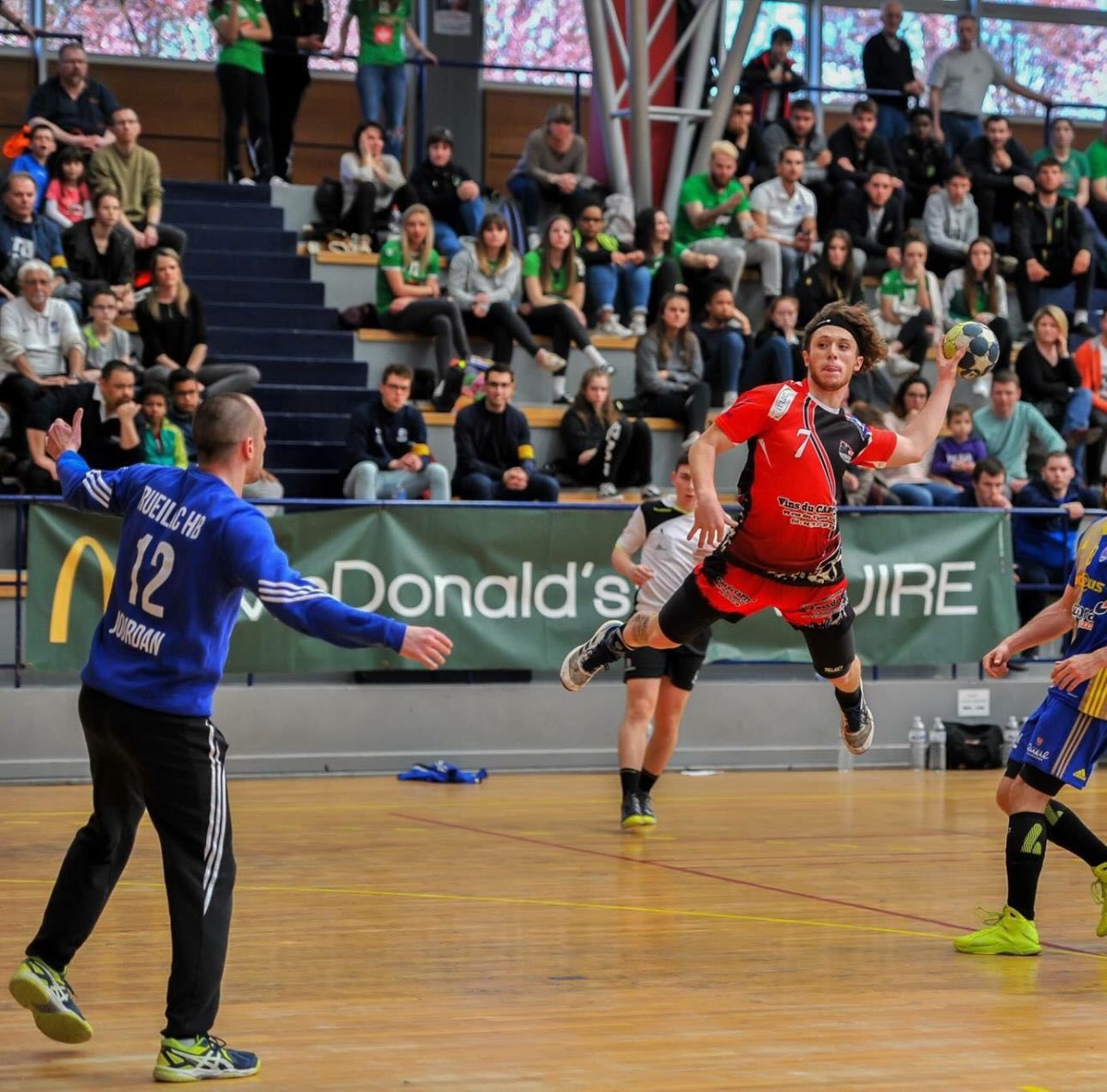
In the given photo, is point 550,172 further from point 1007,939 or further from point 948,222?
point 1007,939

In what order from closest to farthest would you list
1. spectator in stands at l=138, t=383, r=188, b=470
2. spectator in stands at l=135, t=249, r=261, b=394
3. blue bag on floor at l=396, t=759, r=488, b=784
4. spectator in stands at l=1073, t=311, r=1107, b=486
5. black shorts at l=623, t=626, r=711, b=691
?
black shorts at l=623, t=626, r=711, b=691 < blue bag on floor at l=396, t=759, r=488, b=784 < spectator in stands at l=138, t=383, r=188, b=470 < spectator in stands at l=135, t=249, r=261, b=394 < spectator in stands at l=1073, t=311, r=1107, b=486

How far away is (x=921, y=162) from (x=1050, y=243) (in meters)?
1.75

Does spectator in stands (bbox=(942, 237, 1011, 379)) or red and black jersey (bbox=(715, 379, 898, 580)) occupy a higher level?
spectator in stands (bbox=(942, 237, 1011, 379))

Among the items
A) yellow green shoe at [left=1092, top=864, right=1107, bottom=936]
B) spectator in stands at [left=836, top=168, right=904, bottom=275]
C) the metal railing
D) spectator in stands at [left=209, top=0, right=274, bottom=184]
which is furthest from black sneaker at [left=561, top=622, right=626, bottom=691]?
spectator in stands at [left=836, top=168, right=904, bottom=275]

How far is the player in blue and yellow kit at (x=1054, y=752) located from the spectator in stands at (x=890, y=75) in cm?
1491

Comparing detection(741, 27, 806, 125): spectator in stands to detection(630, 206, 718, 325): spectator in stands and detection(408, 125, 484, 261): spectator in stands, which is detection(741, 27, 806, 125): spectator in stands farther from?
detection(408, 125, 484, 261): spectator in stands

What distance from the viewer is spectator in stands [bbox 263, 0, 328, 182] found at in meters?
18.1

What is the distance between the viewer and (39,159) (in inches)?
632

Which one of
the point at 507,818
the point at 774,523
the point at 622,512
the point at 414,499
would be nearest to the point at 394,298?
the point at 414,499

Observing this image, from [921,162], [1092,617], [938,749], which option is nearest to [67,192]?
[938,749]

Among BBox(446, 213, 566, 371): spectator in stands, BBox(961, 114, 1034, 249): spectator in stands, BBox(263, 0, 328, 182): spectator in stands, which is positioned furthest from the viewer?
BBox(961, 114, 1034, 249): spectator in stands

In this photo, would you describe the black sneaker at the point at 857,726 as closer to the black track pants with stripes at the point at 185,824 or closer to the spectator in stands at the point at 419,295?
the black track pants with stripes at the point at 185,824

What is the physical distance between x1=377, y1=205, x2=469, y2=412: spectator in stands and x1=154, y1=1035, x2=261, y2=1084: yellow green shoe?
1117 centimetres

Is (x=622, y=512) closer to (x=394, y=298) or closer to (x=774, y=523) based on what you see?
(x=394, y=298)
